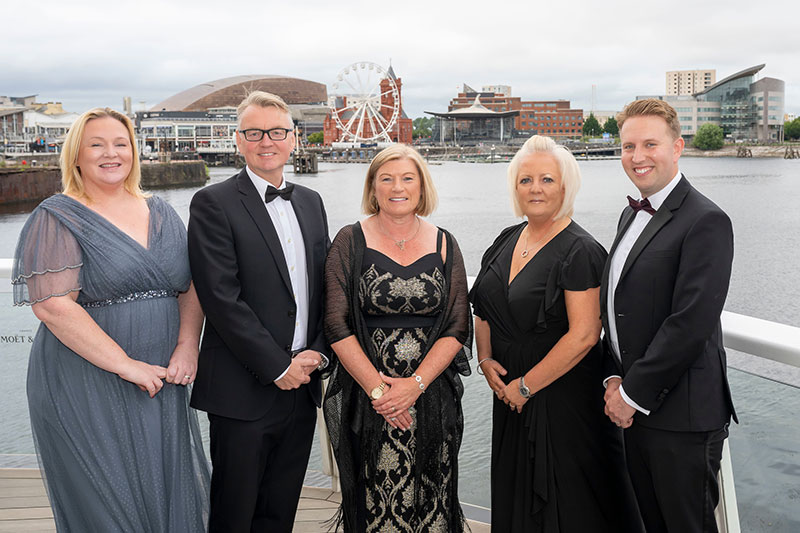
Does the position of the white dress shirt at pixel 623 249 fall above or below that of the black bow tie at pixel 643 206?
below

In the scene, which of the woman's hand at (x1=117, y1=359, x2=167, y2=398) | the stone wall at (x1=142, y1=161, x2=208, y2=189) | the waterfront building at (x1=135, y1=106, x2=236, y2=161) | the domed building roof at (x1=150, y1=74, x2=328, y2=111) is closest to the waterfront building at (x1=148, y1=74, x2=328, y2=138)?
the domed building roof at (x1=150, y1=74, x2=328, y2=111)

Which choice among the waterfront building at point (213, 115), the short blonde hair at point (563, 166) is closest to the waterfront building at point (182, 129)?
the waterfront building at point (213, 115)

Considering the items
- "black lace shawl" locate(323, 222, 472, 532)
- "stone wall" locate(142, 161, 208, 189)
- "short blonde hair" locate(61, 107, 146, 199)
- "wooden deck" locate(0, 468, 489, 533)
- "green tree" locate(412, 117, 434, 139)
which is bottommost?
"wooden deck" locate(0, 468, 489, 533)

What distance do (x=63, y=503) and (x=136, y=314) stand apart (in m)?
0.58

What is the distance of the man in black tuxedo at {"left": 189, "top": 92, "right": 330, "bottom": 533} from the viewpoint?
2000 millimetres

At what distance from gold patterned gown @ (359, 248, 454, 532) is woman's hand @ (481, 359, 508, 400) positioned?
0.69 ft

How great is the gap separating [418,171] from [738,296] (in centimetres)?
1789

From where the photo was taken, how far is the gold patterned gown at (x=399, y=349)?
6.83ft

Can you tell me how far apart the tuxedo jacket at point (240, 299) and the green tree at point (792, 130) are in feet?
301

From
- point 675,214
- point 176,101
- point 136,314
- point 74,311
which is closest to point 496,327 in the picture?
point 675,214

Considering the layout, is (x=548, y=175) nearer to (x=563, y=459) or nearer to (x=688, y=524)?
(x=563, y=459)

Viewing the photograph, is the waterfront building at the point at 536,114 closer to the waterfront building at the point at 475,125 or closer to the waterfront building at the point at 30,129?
the waterfront building at the point at 475,125

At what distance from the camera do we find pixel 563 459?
6.79ft

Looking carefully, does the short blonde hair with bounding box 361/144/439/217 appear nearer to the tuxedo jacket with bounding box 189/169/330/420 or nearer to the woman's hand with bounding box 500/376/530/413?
the tuxedo jacket with bounding box 189/169/330/420
